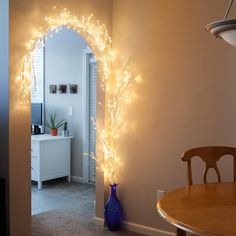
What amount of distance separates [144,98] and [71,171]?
283 cm

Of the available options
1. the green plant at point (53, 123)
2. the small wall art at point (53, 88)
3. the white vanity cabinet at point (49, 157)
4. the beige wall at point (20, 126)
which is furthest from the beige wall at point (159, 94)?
the small wall art at point (53, 88)

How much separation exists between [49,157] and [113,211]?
2.14 m

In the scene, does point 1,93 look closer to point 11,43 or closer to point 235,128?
point 11,43

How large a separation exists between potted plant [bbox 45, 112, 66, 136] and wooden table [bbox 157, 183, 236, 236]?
3.77 metres

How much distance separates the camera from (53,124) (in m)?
5.88

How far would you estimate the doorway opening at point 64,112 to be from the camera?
18.0 ft

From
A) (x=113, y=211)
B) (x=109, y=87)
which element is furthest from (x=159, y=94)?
(x=113, y=211)

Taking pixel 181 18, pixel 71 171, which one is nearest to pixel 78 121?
pixel 71 171

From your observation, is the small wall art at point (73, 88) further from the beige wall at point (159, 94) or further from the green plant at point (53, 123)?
the beige wall at point (159, 94)

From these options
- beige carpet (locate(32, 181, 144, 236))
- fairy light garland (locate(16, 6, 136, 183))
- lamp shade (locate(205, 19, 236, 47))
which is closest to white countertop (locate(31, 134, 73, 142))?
beige carpet (locate(32, 181, 144, 236))

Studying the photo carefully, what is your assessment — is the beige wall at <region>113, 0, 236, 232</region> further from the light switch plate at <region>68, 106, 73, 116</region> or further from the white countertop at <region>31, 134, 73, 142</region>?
the light switch plate at <region>68, 106, 73, 116</region>

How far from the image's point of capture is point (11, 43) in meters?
2.61

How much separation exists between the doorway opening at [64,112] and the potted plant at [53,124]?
0.02 metres

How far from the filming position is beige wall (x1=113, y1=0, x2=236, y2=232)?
315 centimetres
